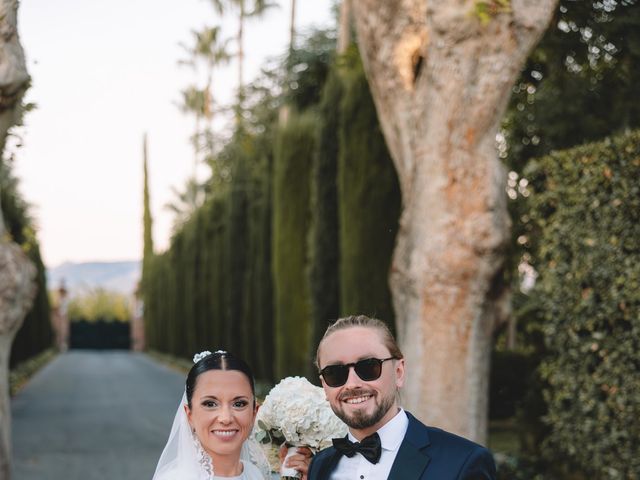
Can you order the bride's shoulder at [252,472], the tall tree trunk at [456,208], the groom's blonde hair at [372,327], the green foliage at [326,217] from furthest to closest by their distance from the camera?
the green foliage at [326,217] < the tall tree trunk at [456,208] < the bride's shoulder at [252,472] < the groom's blonde hair at [372,327]

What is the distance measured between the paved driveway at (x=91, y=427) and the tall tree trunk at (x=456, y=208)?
3.87 metres

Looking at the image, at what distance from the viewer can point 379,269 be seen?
34.0 feet

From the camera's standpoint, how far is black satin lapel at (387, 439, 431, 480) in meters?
2.57

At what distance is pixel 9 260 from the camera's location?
6004 mm

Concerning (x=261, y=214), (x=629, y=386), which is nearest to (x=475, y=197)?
(x=629, y=386)

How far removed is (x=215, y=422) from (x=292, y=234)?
12.2 meters

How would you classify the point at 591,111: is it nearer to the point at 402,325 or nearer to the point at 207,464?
the point at 402,325

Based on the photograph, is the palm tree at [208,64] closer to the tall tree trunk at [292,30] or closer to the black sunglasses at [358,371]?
the tall tree trunk at [292,30]

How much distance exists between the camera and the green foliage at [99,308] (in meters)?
58.5

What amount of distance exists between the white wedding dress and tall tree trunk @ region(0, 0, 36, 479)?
306cm

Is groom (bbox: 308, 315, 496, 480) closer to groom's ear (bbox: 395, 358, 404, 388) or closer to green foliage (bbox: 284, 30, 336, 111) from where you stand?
groom's ear (bbox: 395, 358, 404, 388)

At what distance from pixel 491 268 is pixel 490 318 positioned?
0.48 m

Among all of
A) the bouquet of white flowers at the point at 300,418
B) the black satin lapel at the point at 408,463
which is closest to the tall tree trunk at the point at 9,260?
the bouquet of white flowers at the point at 300,418

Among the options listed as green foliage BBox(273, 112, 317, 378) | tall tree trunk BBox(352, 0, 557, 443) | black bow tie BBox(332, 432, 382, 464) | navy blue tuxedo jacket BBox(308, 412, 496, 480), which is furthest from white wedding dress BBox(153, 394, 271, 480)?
green foliage BBox(273, 112, 317, 378)
